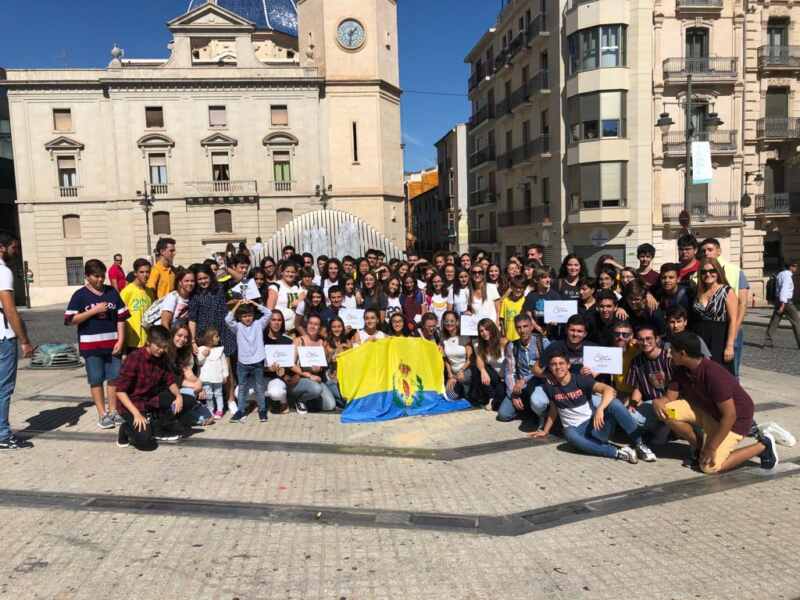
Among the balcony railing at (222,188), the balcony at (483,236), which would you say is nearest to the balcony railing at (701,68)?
the balcony at (483,236)

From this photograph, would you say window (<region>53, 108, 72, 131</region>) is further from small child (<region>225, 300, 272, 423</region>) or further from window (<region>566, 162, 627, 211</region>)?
small child (<region>225, 300, 272, 423</region>)

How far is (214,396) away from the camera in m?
7.94

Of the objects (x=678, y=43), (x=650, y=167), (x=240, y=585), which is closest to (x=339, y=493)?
(x=240, y=585)

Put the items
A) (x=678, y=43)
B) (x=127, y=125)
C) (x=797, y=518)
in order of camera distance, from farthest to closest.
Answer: (x=127, y=125) < (x=678, y=43) < (x=797, y=518)

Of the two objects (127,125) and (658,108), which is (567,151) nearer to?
(658,108)

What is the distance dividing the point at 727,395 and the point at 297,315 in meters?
5.81

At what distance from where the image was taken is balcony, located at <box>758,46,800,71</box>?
2830 cm

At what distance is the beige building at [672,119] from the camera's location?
91.7 feet

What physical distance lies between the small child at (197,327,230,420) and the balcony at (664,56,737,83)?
27499 mm

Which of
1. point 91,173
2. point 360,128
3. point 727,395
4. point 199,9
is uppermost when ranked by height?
point 199,9

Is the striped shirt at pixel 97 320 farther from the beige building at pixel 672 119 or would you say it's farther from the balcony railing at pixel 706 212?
the balcony railing at pixel 706 212

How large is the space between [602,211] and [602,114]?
4.66m

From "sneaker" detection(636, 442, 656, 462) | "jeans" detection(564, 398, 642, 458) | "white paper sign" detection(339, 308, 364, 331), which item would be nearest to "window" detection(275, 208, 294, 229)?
"white paper sign" detection(339, 308, 364, 331)

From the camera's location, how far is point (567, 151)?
2966 centimetres
